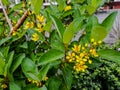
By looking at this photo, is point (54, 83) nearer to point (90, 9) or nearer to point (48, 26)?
point (48, 26)

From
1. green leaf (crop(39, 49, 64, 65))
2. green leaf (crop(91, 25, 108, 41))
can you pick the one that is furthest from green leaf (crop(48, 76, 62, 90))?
green leaf (crop(91, 25, 108, 41))

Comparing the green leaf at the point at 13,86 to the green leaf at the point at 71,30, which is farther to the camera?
the green leaf at the point at 13,86

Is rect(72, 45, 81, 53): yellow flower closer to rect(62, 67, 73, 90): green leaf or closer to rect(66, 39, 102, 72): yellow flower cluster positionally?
rect(66, 39, 102, 72): yellow flower cluster

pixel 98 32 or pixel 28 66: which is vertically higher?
pixel 98 32

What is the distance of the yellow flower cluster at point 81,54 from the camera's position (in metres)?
1.07

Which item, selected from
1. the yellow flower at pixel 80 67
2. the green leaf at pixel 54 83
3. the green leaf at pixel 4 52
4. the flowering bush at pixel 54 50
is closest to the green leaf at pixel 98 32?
the flowering bush at pixel 54 50

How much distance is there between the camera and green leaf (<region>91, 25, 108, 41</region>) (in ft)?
3.22

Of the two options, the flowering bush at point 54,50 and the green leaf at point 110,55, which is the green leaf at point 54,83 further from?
the green leaf at point 110,55

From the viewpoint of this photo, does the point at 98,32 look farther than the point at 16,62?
No

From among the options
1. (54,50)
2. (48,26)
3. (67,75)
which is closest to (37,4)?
(48,26)

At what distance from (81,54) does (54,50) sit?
0.10m

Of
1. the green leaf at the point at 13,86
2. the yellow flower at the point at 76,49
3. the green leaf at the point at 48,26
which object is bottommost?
the green leaf at the point at 13,86

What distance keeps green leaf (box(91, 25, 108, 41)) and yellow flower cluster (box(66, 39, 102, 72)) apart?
2 centimetres

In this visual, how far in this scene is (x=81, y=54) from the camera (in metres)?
1.06
